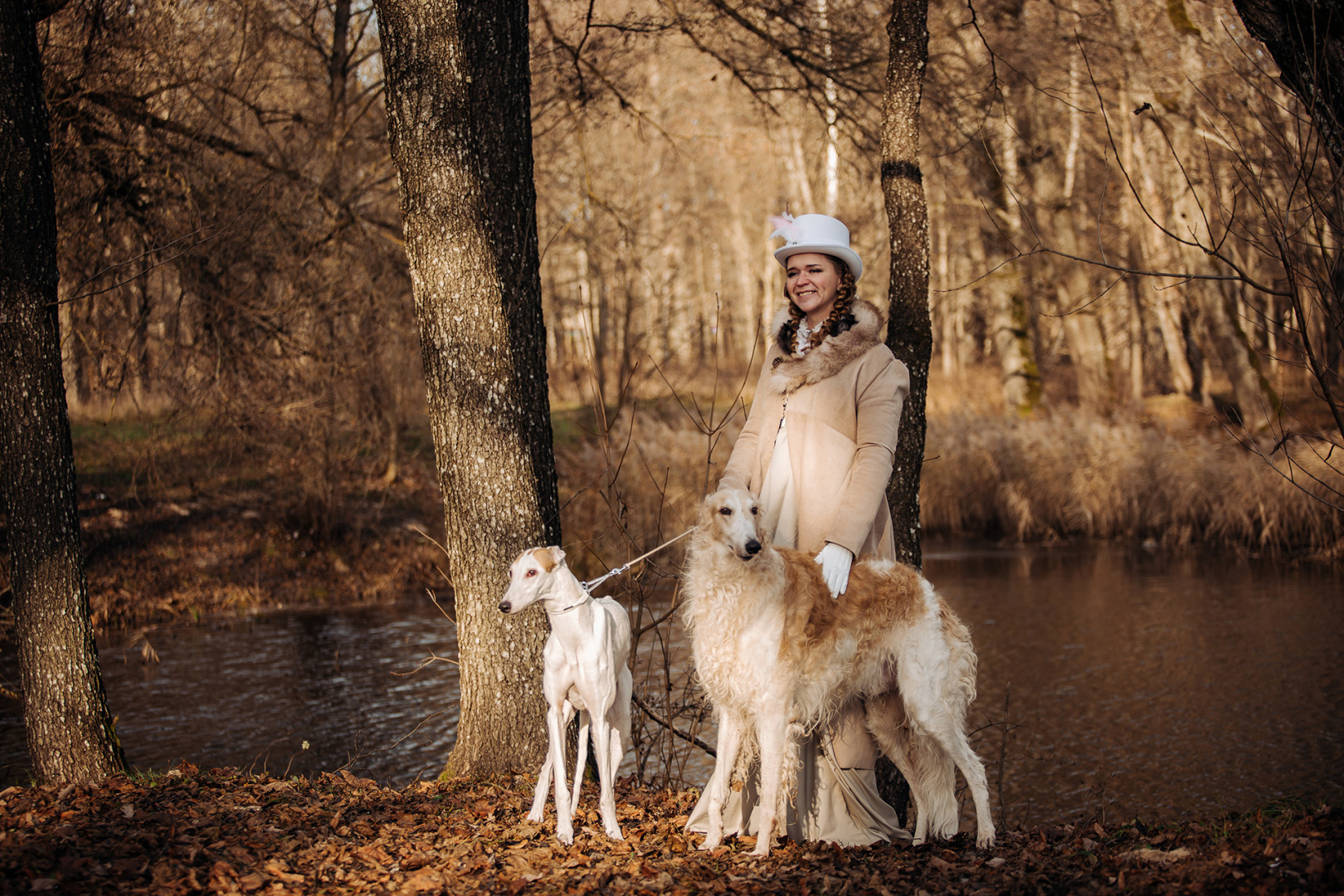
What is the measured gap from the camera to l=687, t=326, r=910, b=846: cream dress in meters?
4.25

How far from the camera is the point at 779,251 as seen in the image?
4285 mm

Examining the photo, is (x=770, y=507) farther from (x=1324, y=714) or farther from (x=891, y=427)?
(x=1324, y=714)

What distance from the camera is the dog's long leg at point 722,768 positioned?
13.0 feet

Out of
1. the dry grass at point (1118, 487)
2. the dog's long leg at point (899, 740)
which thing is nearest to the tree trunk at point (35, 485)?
the dog's long leg at point (899, 740)

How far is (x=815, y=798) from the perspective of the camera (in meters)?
Result: 4.34

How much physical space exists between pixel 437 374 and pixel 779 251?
1.79 m

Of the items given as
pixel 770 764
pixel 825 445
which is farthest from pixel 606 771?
pixel 825 445

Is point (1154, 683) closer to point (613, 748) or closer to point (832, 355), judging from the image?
point (832, 355)

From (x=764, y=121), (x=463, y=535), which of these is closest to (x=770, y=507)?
(x=463, y=535)

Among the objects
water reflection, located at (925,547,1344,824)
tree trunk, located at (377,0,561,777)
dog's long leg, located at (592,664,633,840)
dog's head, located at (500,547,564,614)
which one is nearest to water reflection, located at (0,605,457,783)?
tree trunk, located at (377,0,561,777)

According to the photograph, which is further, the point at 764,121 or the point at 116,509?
the point at 116,509

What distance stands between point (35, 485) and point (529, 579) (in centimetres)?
324

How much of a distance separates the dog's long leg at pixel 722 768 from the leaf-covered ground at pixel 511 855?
0.08 m

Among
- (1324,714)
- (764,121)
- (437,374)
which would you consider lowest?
(1324,714)
